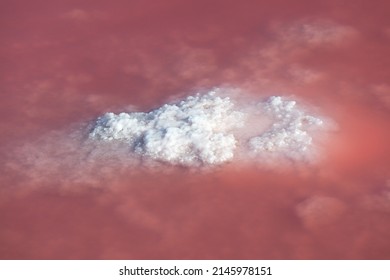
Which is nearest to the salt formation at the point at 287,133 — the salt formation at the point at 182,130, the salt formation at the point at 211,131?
the salt formation at the point at 211,131

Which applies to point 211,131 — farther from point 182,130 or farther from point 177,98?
point 177,98

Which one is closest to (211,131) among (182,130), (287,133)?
(182,130)

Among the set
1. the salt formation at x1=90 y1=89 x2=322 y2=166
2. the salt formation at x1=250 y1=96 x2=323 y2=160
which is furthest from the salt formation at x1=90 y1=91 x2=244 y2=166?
the salt formation at x1=250 y1=96 x2=323 y2=160

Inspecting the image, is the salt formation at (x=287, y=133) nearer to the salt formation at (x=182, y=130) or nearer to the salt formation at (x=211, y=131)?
the salt formation at (x=211, y=131)

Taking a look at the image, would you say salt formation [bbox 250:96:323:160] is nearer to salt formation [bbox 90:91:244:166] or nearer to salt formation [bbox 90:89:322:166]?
salt formation [bbox 90:89:322:166]

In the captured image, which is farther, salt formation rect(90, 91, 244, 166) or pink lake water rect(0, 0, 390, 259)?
salt formation rect(90, 91, 244, 166)
